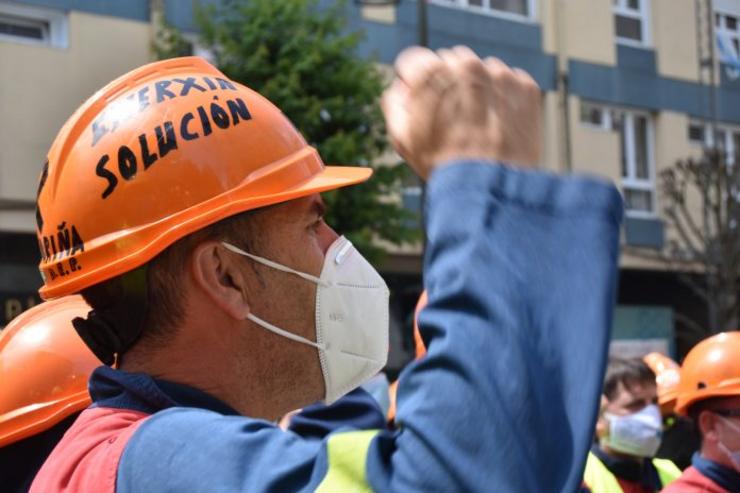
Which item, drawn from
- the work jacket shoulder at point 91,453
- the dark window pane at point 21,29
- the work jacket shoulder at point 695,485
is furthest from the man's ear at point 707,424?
the dark window pane at point 21,29

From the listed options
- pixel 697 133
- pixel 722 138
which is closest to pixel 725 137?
pixel 722 138

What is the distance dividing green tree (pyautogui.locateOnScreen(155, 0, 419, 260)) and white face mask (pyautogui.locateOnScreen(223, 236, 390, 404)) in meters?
11.0

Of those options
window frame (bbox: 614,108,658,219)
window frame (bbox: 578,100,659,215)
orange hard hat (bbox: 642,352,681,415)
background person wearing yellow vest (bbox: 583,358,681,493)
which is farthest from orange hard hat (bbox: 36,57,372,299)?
window frame (bbox: 614,108,658,219)

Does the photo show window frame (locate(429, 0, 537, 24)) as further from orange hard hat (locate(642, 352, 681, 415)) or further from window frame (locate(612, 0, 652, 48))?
orange hard hat (locate(642, 352, 681, 415))

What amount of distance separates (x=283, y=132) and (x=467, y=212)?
726 millimetres

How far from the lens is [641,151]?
22.7 m

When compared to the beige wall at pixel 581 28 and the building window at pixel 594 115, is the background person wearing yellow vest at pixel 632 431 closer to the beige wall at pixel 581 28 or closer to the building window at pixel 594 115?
the beige wall at pixel 581 28

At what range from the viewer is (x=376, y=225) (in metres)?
14.4

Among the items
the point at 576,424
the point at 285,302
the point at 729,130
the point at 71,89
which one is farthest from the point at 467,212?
the point at 729,130

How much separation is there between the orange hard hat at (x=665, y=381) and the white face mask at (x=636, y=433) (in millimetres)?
659

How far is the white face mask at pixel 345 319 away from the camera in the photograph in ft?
6.32

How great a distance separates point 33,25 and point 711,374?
39.0 feet

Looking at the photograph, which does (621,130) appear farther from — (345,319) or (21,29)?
(345,319)

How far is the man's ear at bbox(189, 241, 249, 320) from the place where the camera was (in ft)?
5.89
